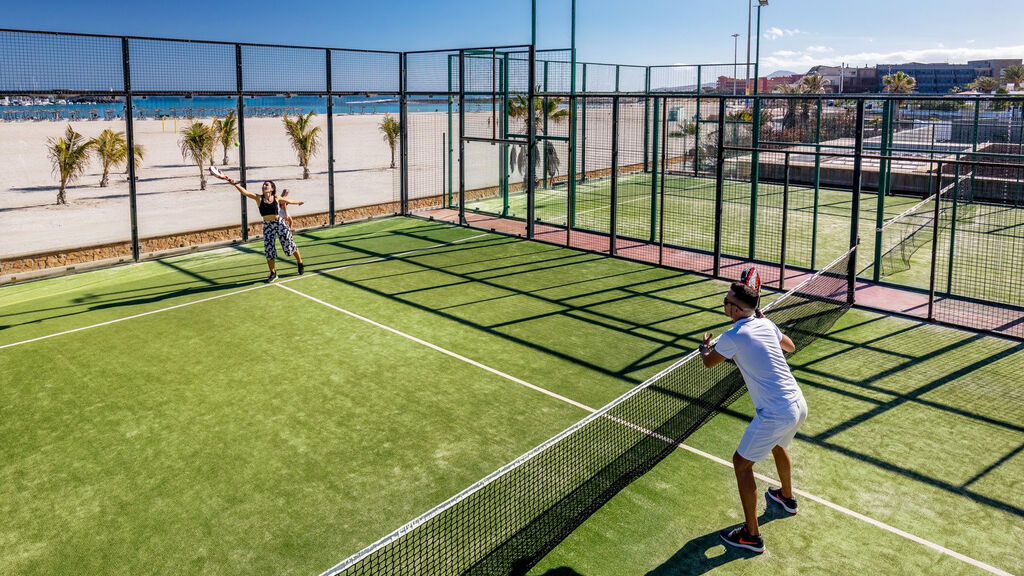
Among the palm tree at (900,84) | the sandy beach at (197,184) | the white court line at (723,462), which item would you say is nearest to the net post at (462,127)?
the sandy beach at (197,184)

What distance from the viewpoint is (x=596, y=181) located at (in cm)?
2716

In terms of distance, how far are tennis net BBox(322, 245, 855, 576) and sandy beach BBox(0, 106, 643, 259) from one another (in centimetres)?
997

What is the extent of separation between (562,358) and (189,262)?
31.5ft

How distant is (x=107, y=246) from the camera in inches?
673

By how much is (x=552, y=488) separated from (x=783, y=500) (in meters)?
2.13

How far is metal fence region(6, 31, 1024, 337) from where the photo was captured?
1470 centimetres

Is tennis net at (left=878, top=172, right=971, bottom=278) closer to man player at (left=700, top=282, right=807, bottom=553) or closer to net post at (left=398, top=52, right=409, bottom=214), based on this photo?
man player at (left=700, top=282, right=807, bottom=553)

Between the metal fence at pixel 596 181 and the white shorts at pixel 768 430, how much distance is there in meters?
6.45

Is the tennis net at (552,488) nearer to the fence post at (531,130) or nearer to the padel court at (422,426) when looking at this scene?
the padel court at (422,426)

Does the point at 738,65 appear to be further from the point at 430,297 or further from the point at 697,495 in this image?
the point at 697,495

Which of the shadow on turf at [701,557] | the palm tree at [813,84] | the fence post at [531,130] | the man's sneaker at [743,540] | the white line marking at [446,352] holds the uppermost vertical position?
the palm tree at [813,84]

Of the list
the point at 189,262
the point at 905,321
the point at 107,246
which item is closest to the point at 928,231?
the point at 905,321

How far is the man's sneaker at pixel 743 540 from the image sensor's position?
6.52 m

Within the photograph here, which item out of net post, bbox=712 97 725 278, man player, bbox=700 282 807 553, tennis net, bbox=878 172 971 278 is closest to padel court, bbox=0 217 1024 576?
man player, bbox=700 282 807 553
